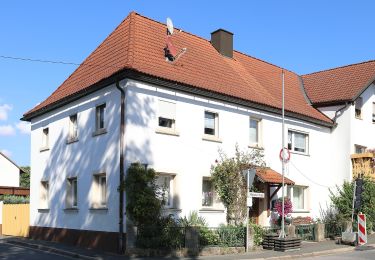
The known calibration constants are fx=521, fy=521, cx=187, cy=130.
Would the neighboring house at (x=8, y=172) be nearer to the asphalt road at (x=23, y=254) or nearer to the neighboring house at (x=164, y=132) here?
the neighboring house at (x=164, y=132)

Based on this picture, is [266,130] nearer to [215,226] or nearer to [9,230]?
[215,226]

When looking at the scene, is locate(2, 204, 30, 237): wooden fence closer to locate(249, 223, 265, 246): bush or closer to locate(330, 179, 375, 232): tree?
locate(249, 223, 265, 246): bush

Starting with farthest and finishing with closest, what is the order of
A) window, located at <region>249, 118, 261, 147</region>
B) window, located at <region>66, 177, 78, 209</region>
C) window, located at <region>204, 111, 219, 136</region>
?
window, located at <region>249, 118, 261, 147</region>, window, located at <region>66, 177, 78, 209</region>, window, located at <region>204, 111, 219, 136</region>

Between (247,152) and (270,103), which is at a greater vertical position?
(270,103)

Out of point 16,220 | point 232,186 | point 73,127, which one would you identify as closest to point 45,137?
point 73,127

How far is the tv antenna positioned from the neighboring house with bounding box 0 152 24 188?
3916 cm

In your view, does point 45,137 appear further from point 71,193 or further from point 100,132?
point 100,132

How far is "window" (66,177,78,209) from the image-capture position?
2100 cm

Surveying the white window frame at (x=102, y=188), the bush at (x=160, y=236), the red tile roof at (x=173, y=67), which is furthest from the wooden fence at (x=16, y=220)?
the bush at (x=160, y=236)

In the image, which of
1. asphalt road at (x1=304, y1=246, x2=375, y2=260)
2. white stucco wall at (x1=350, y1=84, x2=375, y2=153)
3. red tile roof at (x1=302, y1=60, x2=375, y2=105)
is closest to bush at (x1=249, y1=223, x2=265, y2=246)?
asphalt road at (x1=304, y1=246, x2=375, y2=260)

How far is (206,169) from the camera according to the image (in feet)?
65.7

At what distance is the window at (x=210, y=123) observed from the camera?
20.6 m

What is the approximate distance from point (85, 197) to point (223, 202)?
529 cm

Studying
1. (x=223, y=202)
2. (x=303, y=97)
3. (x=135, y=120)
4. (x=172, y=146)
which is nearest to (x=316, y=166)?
(x=303, y=97)
